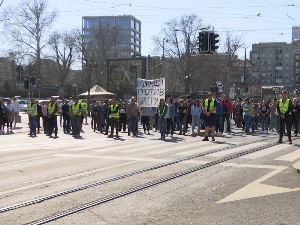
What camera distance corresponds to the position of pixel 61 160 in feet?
42.4

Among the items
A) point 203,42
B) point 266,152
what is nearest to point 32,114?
point 203,42

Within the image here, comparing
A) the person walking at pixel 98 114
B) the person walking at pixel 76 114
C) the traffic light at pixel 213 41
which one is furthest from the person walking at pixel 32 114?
the traffic light at pixel 213 41

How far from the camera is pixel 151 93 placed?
2584 centimetres

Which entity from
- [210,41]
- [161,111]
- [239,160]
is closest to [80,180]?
[239,160]

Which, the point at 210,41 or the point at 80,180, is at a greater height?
the point at 210,41

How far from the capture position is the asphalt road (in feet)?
22.4

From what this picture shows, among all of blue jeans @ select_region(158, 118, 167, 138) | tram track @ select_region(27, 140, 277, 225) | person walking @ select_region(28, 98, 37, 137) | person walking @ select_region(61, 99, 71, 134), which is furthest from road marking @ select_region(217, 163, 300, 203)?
person walking @ select_region(61, 99, 71, 134)

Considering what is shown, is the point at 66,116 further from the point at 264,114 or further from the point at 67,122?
the point at 264,114

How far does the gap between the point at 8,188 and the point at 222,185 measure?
13.0 ft

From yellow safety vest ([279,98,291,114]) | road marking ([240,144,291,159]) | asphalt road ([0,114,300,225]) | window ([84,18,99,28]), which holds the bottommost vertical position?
road marking ([240,144,291,159])

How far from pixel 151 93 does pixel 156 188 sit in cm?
1711

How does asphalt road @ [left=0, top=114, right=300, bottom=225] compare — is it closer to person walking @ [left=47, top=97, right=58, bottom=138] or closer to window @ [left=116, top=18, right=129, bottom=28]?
person walking @ [left=47, top=97, right=58, bottom=138]

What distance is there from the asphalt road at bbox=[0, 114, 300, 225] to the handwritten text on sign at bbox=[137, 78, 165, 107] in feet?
36.2

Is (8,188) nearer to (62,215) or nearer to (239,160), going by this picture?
(62,215)
